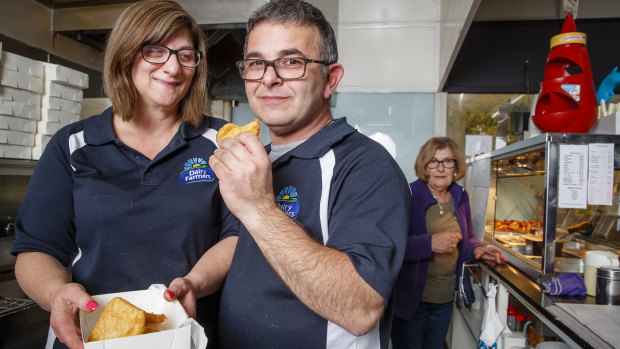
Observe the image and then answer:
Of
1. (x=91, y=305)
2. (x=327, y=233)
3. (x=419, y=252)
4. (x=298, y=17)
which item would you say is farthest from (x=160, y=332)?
(x=419, y=252)

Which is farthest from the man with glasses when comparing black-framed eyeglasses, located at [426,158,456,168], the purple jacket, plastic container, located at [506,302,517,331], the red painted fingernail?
black-framed eyeglasses, located at [426,158,456,168]

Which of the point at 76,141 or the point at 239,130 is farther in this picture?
the point at 76,141

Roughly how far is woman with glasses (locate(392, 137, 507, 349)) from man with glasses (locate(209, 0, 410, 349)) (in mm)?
1868

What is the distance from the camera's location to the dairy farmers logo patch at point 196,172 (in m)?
1.34

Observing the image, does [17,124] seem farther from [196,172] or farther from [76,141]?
[196,172]

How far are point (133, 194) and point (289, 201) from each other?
20.6 inches

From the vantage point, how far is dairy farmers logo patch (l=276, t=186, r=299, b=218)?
45.0 inches

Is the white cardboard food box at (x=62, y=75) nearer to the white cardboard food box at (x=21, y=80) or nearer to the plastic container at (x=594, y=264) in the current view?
the white cardboard food box at (x=21, y=80)

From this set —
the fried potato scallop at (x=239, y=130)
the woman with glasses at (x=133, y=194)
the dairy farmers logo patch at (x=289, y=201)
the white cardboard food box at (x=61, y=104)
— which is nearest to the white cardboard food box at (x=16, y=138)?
the white cardboard food box at (x=61, y=104)

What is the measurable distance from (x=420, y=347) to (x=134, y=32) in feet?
9.65

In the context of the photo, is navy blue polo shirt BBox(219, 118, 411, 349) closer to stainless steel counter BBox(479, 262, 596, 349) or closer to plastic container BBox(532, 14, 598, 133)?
stainless steel counter BBox(479, 262, 596, 349)

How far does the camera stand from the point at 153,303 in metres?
1.00

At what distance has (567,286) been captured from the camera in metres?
1.80

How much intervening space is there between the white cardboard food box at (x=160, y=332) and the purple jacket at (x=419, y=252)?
216 cm
